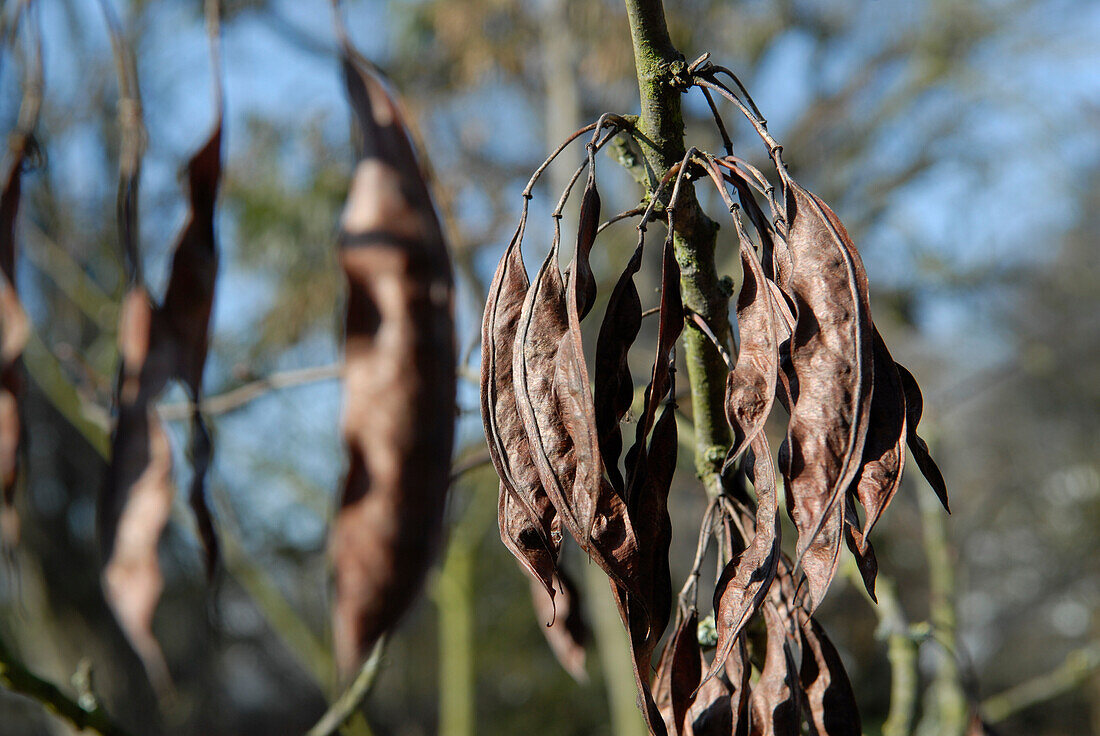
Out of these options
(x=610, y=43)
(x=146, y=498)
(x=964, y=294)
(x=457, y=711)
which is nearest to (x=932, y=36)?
(x=964, y=294)

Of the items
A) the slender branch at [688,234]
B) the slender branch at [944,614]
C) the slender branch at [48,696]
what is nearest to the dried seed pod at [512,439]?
the slender branch at [688,234]

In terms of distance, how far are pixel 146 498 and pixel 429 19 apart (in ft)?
10.4

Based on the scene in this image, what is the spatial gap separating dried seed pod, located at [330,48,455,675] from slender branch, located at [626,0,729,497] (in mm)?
180

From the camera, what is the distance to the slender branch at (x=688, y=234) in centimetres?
44

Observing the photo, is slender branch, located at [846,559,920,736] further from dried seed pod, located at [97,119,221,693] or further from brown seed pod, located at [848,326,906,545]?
dried seed pod, located at [97,119,221,693]

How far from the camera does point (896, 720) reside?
875 mm

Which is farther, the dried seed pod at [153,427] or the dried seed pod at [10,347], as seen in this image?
the dried seed pod at [10,347]

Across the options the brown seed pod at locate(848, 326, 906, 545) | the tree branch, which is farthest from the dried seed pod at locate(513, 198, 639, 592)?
the tree branch

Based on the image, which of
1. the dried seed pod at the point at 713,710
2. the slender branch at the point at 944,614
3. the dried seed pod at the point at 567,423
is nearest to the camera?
the dried seed pod at the point at 567,423

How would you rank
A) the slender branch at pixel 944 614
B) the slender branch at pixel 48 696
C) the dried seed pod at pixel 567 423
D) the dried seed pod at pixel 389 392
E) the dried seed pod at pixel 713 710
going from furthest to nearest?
1. the slender branch at pixel 944 614
2. the slender branch at pixel 48 696
3. the dried seed pod at pixel 713 710
4. the dried seed pod at pixel 567 423
5. the dried seed pod at pixel 389 392

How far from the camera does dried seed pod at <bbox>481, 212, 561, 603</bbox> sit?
374mm

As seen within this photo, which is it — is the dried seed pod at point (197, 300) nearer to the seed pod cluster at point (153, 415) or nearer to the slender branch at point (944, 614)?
the seed pod cluster at point (153, 415)

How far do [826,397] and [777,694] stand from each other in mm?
181

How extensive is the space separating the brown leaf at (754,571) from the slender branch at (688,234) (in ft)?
0.33
